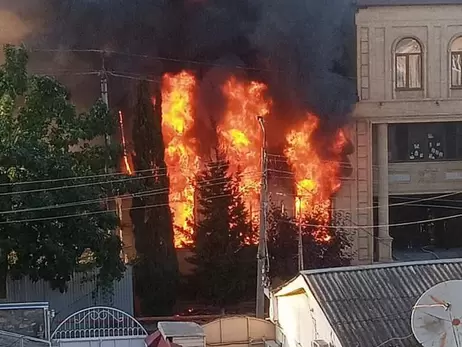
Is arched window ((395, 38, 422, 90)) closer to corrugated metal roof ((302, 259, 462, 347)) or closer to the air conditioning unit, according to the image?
corrugated metal roof ((302, 259, 462, 347))

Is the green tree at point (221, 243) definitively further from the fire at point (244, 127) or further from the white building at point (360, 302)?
the white building at point (360, 302)

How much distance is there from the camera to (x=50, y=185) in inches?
715

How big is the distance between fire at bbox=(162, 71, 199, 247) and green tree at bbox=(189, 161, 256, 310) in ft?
3.46

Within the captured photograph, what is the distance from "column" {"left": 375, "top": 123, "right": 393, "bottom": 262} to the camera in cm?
2677

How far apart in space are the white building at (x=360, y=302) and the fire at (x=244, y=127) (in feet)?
39.6

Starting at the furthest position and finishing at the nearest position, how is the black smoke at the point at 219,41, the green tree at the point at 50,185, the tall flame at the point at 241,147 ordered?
the tall flame at the point at 241,147
the black smoke at the point at 219,41
the green tree at the point at 50,185

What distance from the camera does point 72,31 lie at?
25.7m

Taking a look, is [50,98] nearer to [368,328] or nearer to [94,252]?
[94,252]

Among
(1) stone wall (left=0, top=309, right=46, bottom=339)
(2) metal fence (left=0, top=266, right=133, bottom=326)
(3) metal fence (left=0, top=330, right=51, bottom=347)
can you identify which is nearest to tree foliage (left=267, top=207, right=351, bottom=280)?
(2) metal fence (left=0, top=266, right=133, bottom=326)

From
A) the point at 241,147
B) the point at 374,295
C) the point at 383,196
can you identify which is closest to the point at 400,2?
the point at 383,196

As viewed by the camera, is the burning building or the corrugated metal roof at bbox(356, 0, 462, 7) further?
the corrugated metal roof at bbox(356, 0, 462, 7)

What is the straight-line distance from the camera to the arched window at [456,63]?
26856mm

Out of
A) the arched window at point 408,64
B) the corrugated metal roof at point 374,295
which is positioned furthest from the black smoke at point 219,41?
the corrugated metal roof at point 374,295

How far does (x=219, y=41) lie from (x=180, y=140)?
3.63 m
